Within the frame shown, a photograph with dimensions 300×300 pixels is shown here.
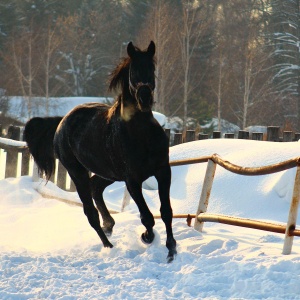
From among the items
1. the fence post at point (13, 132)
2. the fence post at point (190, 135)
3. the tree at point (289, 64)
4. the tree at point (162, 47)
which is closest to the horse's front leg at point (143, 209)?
the fence post at point (190, 135)

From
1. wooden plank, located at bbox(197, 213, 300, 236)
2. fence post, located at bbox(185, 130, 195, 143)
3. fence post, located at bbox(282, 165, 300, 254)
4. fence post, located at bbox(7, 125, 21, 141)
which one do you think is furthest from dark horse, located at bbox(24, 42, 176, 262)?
fence post, located at bbox(7, 125, 21, 141)

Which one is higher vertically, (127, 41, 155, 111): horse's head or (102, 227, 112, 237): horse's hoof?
(127, 41, 155, 111): horse's head

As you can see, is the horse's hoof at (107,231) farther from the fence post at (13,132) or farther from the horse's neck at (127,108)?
the fence post at (13,132)

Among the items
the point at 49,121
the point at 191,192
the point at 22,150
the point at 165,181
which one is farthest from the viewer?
the point at 22,150

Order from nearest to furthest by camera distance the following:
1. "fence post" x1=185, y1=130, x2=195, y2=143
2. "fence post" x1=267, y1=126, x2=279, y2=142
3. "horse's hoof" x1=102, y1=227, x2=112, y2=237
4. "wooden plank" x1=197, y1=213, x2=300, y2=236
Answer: "wooden plank" x1=197, y1=213, x2=300, y2=236, "horse's hoof" x1=102, y1=227, x2=112, y2=237, "fence post" x1=267, y1=126, x2=279, y2=142, "fence post" x1=185, y1=130, x2=195, y2=143

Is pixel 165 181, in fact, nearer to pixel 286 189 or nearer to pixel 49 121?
pixel 49 121

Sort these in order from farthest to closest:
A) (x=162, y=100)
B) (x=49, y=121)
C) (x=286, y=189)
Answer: (x=162, y=100), (x=286, y=189), (x=49, y=121)

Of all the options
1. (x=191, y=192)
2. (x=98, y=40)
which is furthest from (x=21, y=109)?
(x=191, y=192)

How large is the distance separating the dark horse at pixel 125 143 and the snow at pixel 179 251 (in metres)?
0.32

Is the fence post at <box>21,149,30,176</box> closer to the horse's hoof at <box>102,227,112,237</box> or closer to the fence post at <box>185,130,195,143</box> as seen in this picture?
the fence post at <box>185,130,195,143</box>

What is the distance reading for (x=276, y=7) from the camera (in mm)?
43281

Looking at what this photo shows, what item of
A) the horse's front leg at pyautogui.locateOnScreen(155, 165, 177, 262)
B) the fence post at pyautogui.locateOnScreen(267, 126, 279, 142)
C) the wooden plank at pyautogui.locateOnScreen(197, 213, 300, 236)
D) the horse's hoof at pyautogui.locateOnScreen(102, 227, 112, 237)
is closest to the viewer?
the wooden plank at pyautogui.locateOnScreen(197, 213, 300, 236)

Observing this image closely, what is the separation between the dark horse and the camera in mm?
5672

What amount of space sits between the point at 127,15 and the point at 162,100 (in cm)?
2297
